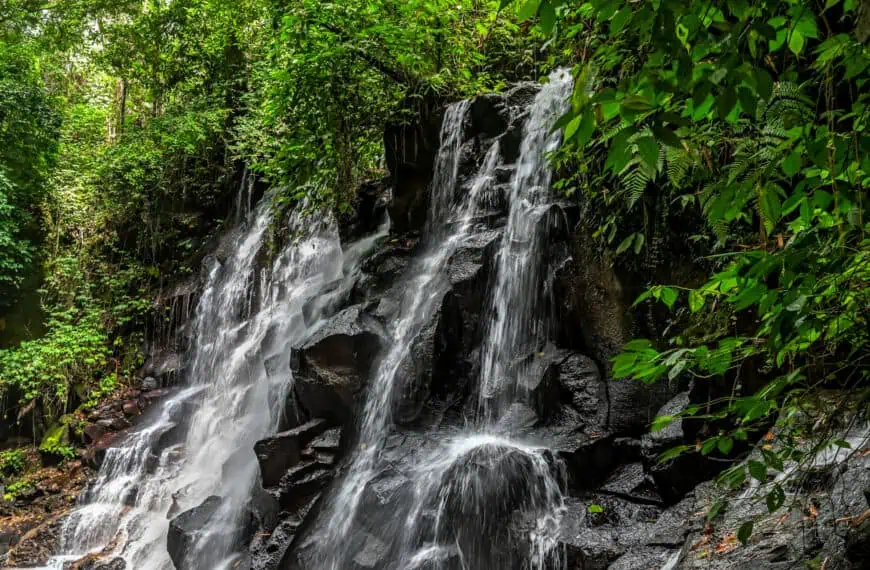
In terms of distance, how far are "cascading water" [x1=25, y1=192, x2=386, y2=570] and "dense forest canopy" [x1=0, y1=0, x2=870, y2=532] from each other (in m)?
1.59

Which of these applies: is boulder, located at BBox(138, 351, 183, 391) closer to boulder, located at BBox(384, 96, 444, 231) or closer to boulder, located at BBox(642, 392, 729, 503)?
boulder, located at BBox(384, 96, 444, 231)

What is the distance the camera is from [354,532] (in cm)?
576

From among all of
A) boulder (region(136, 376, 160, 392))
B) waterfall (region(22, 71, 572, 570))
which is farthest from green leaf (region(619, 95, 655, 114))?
boulder (region(136, 376, 160, 392))

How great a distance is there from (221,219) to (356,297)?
7260 mm

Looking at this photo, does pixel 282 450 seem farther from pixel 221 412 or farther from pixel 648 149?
pixel 648 149

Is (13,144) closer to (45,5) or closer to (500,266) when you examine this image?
(45,5)

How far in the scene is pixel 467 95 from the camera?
9305mm

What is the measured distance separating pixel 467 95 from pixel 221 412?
7.12 meters

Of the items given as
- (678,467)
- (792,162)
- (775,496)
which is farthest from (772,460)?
(678,467)

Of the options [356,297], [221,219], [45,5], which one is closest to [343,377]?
[356,297]

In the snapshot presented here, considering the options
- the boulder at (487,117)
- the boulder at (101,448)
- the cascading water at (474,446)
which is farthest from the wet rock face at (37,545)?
the boulder at (487,117)

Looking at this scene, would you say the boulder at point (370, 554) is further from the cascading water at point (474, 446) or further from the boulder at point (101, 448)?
the boulder at point (101, 448)

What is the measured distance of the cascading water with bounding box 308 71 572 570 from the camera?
16.6ft

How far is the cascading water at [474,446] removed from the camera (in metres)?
5.07
